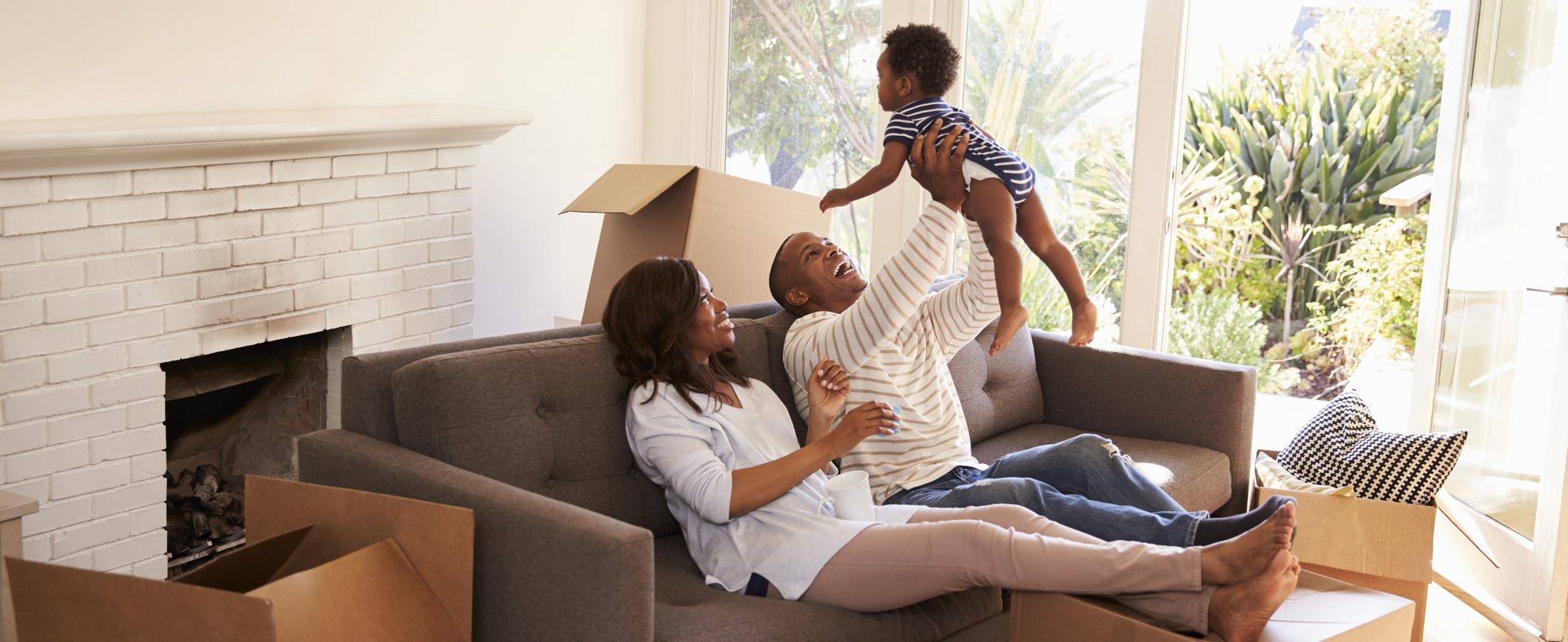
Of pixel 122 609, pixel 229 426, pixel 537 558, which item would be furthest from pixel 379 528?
pixel 229 426

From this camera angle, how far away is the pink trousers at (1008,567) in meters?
1.82

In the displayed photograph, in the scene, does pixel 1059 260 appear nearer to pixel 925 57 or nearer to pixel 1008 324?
pixel 1008 324

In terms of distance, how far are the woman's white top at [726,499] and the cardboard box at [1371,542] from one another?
3.64 ft

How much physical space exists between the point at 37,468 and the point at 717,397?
59.8 inches

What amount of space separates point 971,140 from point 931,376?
51 centimetres

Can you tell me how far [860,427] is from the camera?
6.83ft

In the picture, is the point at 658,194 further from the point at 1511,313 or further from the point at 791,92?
the point at 1511,313

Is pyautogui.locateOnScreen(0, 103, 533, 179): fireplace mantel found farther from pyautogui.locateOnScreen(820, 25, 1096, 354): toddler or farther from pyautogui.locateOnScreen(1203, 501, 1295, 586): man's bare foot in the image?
pyautogui.locateOnScreen(1203, 501, 1295, 586): man's bare foot

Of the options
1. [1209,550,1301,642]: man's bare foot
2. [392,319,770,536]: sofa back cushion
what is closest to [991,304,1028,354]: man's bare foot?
[1209,550,1301,642]: man's bare foot

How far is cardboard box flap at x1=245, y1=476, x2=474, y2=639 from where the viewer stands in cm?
175

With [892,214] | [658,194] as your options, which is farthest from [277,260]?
[892,214]

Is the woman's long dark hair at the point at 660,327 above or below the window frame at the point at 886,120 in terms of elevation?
below

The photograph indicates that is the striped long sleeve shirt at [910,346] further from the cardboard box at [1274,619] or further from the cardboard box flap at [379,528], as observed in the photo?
the cardboard box flap at [379,528]

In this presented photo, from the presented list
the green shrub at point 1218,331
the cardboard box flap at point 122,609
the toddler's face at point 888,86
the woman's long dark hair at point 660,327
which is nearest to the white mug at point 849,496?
the woman's long dark hair at point 660,327
